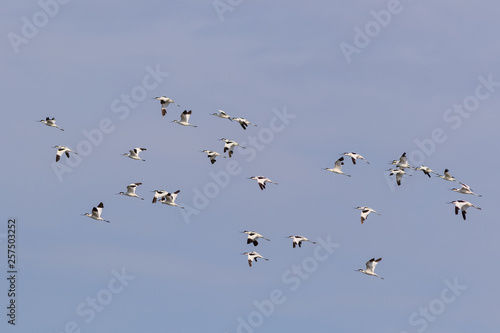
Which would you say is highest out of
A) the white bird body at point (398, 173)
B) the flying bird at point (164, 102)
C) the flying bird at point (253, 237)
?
the flying bird at point (164, 102)

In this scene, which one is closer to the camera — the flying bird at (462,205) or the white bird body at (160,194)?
the flying bird at (462,205)

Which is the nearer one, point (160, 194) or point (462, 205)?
point (462, 205)

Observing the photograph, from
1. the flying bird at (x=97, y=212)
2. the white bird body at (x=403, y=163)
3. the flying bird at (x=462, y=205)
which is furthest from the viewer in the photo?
the white bird body at (x=403, y=163)

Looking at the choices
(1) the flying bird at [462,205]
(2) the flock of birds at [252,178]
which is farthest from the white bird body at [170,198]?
(1) the flying bird at [462,205]

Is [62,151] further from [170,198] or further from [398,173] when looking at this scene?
[398,173]

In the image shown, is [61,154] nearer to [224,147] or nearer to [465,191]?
[224,147]

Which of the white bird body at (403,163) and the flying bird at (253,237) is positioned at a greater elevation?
the white bird body at (403,163)

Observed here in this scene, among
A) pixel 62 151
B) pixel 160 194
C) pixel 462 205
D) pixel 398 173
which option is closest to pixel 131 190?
pixel 160 194

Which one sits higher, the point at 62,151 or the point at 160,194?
the point at 62,151

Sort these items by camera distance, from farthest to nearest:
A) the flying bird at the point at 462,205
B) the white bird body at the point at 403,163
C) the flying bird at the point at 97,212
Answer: the white bird body at the point at 403,163, the flying bird at the point at 97,212, the flying bird at the point at 462,205

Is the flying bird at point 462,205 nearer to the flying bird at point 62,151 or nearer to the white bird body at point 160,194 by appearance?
the white bird body at point 160,194

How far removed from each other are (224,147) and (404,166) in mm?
19945

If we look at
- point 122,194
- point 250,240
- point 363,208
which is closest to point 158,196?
Result: point 122,194

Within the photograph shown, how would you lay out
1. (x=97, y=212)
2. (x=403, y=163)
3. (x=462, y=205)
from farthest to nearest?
(x=403, y=163)
(x=97, y=212)
(x=462, y=205)
